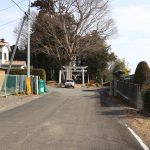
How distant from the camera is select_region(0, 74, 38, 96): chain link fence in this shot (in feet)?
112

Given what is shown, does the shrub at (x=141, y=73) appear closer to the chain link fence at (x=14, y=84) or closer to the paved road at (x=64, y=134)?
the chain link fence at (x=14, y=84)

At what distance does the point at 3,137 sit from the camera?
1296 cm

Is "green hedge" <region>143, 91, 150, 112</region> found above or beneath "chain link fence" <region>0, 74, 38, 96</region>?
beneath

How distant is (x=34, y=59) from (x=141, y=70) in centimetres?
5341

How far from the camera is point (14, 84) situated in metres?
37.9

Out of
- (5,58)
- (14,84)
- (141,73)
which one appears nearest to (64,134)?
(141,73)

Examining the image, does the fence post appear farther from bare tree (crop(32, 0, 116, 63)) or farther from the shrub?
bare tree (crop(32, 0, 116, 63))

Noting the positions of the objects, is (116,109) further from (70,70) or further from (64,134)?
(70,70)

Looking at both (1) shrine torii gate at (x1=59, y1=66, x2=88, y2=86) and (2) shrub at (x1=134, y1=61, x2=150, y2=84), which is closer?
(2) shrub at (x1=134, y1=61, x2=150, y2=84)

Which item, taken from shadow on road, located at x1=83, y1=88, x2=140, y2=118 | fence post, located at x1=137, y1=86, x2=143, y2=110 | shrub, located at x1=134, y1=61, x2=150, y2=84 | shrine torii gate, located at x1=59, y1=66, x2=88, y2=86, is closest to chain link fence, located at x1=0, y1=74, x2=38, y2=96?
shadow on road, located at x1=83, y1=88, x2=140, y2=118

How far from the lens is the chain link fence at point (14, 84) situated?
34.0 m

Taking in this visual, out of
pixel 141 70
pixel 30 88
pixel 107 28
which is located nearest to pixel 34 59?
pixel 107 28

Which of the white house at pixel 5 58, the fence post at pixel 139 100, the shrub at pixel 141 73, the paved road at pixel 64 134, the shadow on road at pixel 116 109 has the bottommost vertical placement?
the paved road at pixel 64 134

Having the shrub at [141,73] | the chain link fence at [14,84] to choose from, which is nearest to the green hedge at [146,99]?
the shrub at [141,73]
